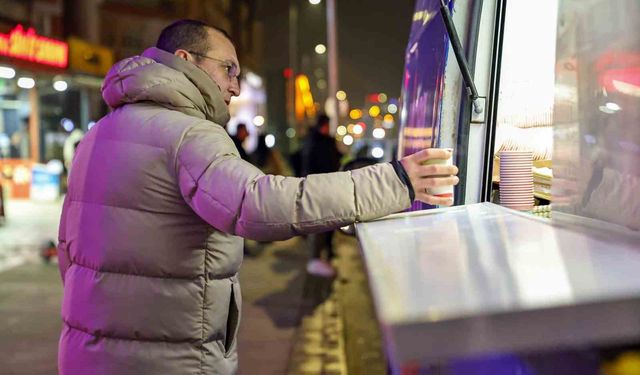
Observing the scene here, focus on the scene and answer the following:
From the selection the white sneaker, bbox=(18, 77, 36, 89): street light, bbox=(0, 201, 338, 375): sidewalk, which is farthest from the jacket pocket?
bbox=(18, 77, 36, 89): street light

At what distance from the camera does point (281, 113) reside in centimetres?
4750

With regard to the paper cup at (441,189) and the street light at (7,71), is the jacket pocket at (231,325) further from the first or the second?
the street light at (7,71)

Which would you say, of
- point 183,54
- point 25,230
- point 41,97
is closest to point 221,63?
point 183,54

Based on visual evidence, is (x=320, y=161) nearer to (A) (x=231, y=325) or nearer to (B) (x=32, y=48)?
(A) (x=231, y=325)

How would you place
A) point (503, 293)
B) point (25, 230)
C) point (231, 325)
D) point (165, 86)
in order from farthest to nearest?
point (25, 230) < point (231, 325) < point (165, 86) < point (503, 293)

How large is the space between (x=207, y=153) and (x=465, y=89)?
124 centimetres

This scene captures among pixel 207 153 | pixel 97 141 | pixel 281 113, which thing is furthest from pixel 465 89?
pixel 281 113

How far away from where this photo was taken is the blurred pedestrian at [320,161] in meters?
9.90

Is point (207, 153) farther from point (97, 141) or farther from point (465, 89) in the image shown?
point (465, 89)

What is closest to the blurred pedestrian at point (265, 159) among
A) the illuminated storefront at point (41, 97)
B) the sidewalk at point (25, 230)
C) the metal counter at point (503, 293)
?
the sidewalk at point (25, 230)

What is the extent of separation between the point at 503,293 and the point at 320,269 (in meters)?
8.76

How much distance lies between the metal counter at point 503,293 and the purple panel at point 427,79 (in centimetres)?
158

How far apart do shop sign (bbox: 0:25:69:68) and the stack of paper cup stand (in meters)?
14.4

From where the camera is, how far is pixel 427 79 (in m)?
3.71
